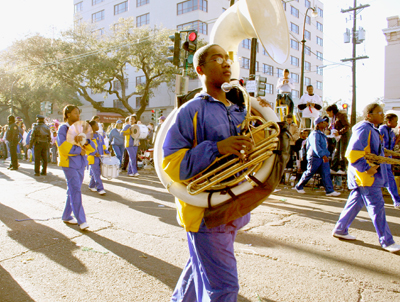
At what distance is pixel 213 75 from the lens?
2.23 meters

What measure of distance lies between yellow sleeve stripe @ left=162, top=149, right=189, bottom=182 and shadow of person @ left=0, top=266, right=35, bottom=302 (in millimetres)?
2030

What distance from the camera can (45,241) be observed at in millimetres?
4539

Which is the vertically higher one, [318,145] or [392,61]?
[392,61]

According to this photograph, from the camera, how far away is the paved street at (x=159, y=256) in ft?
10.3

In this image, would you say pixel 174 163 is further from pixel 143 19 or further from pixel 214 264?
pixel 143 19

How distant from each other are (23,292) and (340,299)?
2987 millimetres

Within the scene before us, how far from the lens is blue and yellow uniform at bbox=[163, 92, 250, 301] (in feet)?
6.54

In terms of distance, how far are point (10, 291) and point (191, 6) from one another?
37036mm

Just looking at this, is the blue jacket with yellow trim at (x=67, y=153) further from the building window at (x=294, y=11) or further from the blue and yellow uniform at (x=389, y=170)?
the building window at (x=294, y=11)

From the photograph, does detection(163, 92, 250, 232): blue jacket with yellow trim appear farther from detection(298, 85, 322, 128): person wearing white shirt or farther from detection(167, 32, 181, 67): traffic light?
detection(298, 85, 322, 128): person wearing white shirt

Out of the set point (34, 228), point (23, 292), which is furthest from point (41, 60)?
point (23, 292)

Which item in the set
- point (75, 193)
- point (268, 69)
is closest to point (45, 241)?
point (75, 193)

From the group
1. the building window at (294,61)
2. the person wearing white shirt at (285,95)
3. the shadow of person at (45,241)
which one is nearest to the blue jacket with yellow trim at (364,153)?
the shadow of person at (45,241)

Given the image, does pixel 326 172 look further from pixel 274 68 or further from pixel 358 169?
pixel 274 68
